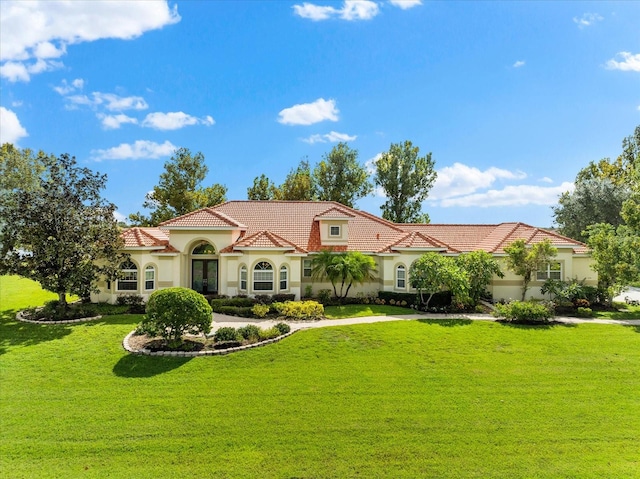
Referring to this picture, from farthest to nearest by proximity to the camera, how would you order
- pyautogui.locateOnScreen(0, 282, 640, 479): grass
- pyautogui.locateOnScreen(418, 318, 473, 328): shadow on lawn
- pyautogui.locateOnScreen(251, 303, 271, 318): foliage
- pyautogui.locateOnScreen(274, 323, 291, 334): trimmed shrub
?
pyautogui.locateOnScreen(251, 303, 271, 318): foliage
pyautogui.locateOnScreen(418, 318, 473, 328): shadow on lawn
pyautogui.locateOnScreen(274, 323, 291, 334): trimmed shrub
pyautogui.locateOnScreen(0, 282, 640, 479): grass

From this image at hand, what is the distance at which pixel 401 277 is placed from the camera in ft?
89.8

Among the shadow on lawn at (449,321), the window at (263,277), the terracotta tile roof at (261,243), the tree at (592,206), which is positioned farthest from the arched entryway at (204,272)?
the tree at (592,206)

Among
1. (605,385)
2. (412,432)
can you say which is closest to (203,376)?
(412,432)

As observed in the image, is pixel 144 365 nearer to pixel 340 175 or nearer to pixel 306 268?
pixel 306 268

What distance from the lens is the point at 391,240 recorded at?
1166 inches

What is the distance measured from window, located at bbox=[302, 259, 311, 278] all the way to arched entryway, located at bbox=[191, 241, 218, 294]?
6.51 metres

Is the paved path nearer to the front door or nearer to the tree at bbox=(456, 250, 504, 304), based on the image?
the tree at bbox=(456, 250, 504, 304)

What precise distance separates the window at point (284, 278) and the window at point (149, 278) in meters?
8.56

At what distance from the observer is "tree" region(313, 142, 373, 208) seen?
5156 centimetres

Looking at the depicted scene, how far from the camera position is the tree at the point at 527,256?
25188mm

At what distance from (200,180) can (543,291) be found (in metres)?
36.6

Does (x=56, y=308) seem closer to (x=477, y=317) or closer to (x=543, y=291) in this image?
(x=477, y=317)

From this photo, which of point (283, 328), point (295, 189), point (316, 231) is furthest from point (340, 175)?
point (283, 328)

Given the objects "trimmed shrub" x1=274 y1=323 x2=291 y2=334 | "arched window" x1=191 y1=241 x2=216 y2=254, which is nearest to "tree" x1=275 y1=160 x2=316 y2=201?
"arched window" x1=191 y1=241 x2=216 y2=254
